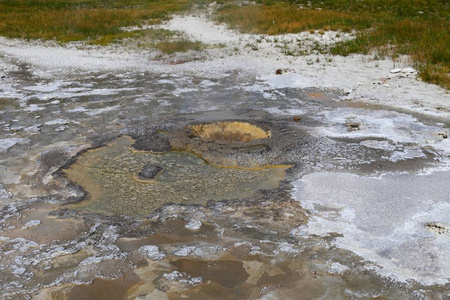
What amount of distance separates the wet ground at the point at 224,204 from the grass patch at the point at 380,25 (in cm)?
387

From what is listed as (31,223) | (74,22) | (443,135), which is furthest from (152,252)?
(74,22)

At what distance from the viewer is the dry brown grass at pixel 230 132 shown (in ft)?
23.0

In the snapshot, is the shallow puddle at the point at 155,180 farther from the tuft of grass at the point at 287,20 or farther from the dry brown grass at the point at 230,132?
the tuft of grass at the point at 287,20

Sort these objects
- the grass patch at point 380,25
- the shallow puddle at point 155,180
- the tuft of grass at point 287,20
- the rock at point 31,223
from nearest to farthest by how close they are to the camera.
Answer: the rock at point 31,223, the shallow puddle at point 155,180, the grass patch at point 380,25, the tuft of grass at point 287,20

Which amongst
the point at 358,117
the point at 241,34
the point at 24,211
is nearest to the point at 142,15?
the point at 241,34

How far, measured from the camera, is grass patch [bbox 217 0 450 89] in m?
10.9

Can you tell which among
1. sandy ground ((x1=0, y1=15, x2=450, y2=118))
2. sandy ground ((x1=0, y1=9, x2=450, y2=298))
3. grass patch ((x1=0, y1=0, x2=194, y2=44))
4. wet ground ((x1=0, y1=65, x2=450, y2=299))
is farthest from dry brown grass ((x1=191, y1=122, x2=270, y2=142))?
grass patch ((x1=0, y1=0, x2=194, y2=44))

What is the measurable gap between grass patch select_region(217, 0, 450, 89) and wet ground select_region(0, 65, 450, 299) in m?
3.87

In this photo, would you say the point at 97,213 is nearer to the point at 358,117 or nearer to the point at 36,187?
the point at 36,187

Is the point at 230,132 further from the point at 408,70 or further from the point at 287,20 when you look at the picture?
the point at 287,20

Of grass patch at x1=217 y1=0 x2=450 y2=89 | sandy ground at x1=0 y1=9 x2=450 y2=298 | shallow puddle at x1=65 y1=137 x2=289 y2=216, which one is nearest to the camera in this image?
sandy ground at x1=0 y1=9 x2=450 y2=298

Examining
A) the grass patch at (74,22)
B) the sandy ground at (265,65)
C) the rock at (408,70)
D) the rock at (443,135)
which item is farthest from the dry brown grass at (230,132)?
the grass patch at (74,22)

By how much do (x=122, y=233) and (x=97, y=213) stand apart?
1.83 ft

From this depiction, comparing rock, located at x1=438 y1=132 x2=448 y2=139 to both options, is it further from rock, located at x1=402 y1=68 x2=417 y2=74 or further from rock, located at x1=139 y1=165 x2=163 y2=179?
rock, located at x1=139 y1=165 x2=163 y2=179
